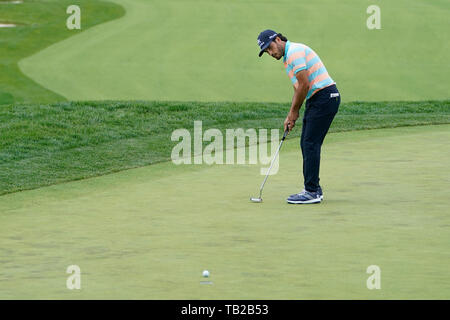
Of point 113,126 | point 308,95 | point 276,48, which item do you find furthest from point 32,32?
point 276,48

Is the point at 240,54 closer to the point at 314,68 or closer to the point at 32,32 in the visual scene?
the point at 32,32

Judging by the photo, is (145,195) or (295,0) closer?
(145,195)

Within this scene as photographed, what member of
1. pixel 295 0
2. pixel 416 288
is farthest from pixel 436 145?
pixel 295 0

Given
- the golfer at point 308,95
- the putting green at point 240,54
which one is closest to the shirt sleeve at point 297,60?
the golfer at point 308,95

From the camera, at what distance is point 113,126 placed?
1355 cm

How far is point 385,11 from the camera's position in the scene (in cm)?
2109

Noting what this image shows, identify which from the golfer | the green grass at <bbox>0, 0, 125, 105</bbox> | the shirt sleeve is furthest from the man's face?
the green grass at <bbox>0, 0, 125, 105</bbox>

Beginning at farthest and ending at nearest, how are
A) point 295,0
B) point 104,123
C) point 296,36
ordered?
point 295,0
point 296,36
point 104,123

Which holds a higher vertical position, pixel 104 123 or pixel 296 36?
pixel 296 36

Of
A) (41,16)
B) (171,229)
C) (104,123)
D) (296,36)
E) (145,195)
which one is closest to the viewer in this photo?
(171,229)

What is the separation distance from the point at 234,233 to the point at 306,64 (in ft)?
6.96

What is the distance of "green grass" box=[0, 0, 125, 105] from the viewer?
54.1ft

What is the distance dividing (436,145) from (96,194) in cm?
452
